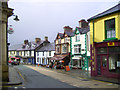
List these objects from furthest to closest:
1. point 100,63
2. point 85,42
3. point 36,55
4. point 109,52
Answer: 1. point 36,55
2. point 85,42
3. point 100,63
4. point 109,52

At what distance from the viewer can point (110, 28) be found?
16.6 m

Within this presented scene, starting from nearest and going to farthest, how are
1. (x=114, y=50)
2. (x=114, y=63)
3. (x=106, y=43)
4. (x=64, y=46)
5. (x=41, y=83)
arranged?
1. (x=41, y=83)
2. (x=114, y=50)
3. (x=114, y=63)
4. (x=106, y=43)
5. (x=64, y=46)

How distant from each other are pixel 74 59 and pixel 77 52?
5.76 feet

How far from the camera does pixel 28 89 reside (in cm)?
1059

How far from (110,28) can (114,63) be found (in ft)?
12.6

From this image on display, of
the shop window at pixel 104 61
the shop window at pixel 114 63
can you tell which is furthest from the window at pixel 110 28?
the shop window at pixel 104 61

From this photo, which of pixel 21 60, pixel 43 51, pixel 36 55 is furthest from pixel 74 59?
pixel 21 60

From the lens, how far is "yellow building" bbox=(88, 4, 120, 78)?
51.5 feet

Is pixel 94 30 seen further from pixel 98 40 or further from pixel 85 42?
pixel 85 42

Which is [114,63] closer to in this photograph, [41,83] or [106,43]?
[106,43]

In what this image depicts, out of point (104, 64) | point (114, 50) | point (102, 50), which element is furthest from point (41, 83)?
point (114, 50)

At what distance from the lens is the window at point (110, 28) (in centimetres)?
1644

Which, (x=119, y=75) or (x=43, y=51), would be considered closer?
(x=119, y=75)

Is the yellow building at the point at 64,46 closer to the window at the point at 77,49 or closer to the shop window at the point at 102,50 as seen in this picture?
the window at the point at 77,49
